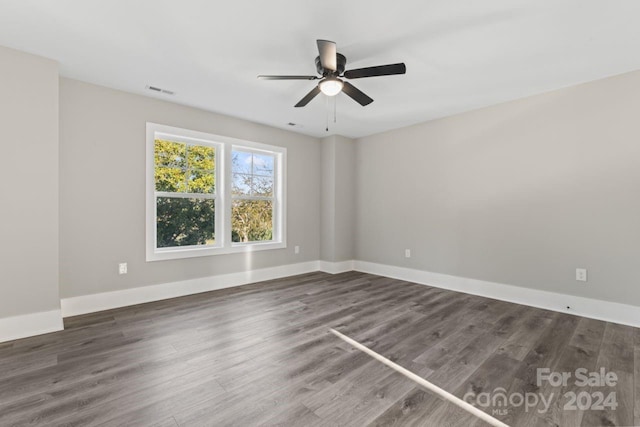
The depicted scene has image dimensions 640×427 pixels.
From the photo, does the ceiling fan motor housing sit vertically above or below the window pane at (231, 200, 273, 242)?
above

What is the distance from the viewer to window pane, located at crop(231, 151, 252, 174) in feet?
14.9

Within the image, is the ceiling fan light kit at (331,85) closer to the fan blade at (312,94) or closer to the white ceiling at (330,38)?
the fan blade at (312,94)

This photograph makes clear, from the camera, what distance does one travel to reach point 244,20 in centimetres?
220

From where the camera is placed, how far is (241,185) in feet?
15.3

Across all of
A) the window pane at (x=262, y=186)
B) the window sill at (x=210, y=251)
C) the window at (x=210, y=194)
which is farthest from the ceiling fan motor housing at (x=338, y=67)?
the window sill at (x=210, y=251)

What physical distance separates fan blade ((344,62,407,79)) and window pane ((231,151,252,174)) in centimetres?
263

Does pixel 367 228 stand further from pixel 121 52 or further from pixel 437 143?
pixel 121 52

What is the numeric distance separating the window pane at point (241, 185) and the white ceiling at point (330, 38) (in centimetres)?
136

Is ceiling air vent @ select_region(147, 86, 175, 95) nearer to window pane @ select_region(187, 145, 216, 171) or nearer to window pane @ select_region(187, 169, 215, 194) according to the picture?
window pane @ select_region(187, 145, 216, 171)

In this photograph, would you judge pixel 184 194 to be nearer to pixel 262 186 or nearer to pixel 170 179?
pixel 170 179

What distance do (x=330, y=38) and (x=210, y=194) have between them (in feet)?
9.13

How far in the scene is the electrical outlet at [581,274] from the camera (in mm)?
3169

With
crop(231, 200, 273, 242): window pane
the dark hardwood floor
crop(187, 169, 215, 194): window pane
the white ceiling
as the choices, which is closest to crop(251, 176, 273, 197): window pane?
crop(231, 200, 273, 242): window pane

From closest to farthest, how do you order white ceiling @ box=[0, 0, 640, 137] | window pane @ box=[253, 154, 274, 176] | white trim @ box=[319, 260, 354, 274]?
1. white ceiling @ box=[0, 0, 640, 137]
2. window pane @ box=[253, 154, 274, 176]
3. white trim @ box=[319, 260, 354, 274]
